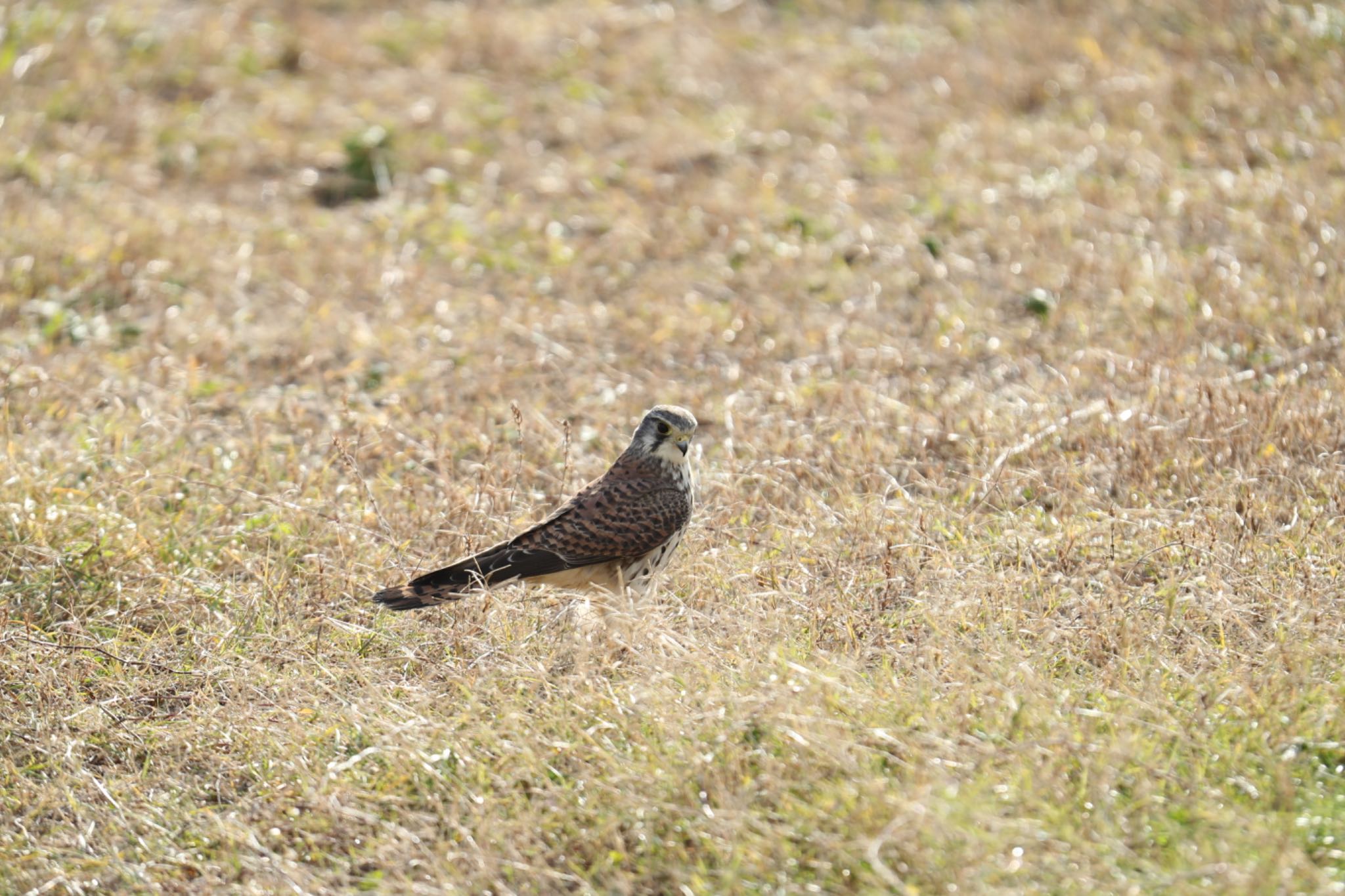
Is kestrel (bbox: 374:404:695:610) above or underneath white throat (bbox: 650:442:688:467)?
underneath

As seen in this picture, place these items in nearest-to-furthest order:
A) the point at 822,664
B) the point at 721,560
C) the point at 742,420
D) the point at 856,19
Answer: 1. the point at 822,664
2. the point at 721,560
3. the point at 742,420
4. the point at 856,19

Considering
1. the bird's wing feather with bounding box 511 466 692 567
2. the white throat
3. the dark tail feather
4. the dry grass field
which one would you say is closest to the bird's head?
the white throat

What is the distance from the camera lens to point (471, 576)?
442cm

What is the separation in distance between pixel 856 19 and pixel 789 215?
375cm

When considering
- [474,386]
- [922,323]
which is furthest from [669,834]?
[922,323]

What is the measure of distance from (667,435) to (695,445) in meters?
0.84

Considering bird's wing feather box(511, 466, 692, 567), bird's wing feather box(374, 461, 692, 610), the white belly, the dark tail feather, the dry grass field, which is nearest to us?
the dry grass field

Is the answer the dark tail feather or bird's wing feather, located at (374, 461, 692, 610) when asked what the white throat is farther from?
the dark tail feather

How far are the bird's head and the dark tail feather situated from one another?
1.70 feet

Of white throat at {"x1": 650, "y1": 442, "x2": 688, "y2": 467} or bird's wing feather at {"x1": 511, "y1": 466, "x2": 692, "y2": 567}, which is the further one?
white throat at {"x1": 650, "y1": 442, "x2": 688, "y2": 467}

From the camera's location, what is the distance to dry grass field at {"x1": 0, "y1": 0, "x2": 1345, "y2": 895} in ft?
11.4

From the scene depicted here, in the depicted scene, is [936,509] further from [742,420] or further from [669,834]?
[669,834]

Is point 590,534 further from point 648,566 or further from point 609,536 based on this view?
point 648,566

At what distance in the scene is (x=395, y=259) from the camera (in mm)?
7832
